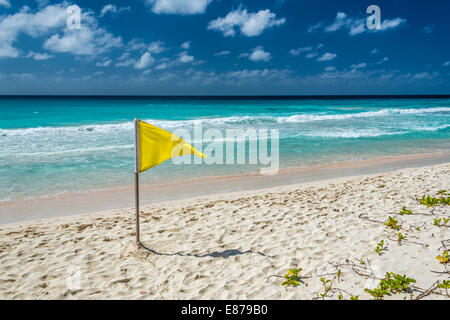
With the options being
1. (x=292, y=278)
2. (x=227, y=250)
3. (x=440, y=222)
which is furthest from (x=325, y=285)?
(x=440, y=222)

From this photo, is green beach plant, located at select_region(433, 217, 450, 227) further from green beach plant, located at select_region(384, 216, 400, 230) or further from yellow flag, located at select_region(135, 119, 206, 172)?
yellow flag, located at select_region(135, 119, 206, 172)

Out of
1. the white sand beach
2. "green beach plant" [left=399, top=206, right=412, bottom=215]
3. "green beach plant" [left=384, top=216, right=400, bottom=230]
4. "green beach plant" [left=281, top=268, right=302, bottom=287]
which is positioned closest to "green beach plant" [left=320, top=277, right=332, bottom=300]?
the white sand beach

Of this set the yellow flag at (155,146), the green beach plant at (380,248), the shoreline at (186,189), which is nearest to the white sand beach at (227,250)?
the green beach plant at (380,248)

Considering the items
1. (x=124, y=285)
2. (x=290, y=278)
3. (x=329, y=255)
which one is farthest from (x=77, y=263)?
(x=329, y=255)

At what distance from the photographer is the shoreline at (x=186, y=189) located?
24.1 ft

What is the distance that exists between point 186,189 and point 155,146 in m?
4.56

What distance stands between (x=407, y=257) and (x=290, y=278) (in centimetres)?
178

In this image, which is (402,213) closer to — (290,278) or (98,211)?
(290,278)

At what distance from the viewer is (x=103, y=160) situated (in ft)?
40.7

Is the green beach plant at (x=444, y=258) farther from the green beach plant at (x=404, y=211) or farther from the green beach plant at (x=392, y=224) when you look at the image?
the green beach plant at (x=404, y=211)

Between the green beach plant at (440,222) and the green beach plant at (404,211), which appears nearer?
the green beach plant at (440,222)

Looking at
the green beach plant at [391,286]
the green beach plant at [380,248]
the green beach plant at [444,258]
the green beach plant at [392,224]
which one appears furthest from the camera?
the green beach plant at [392,224]

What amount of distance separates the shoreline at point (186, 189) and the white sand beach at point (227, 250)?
2.15ft

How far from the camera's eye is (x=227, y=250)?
16.3ft
